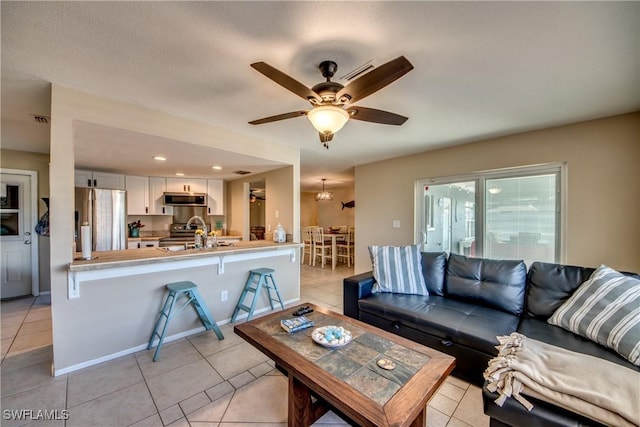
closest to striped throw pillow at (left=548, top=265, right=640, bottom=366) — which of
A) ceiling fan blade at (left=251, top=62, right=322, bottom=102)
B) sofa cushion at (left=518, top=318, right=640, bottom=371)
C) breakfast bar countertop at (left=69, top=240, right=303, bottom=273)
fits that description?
sofa cushion at (left=518, top=318, right=640, bottom=371)

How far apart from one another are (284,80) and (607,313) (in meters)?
2.58

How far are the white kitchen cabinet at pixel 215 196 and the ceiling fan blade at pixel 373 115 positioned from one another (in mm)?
4410

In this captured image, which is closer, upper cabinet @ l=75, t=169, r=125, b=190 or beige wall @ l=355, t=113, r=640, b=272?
beige wall @ l=355, t=113, r=640, b=272

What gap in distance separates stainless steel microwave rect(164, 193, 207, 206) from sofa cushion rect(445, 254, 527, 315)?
470cm

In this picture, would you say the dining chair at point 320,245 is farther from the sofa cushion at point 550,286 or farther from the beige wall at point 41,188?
the beige wall at point 41,188

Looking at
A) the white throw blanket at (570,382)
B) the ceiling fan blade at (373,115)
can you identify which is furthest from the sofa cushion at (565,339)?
the ceiling fan blade at (373,115)

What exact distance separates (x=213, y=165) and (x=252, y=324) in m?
2.85

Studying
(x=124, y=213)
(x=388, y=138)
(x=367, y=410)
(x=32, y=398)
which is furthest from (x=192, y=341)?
(x=388, y=138)

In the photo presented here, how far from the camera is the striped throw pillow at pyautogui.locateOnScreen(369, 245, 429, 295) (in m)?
2.82

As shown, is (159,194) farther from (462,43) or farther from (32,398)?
(462,43)

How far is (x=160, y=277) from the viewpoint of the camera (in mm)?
2686

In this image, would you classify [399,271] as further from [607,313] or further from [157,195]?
[157,195]

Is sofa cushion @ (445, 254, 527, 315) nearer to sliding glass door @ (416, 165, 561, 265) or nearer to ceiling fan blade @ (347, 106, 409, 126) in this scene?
sliding glass door @ (416, 165, 561, 265)

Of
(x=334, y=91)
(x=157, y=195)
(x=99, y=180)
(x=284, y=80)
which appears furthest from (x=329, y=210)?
(x=284, y=80)
